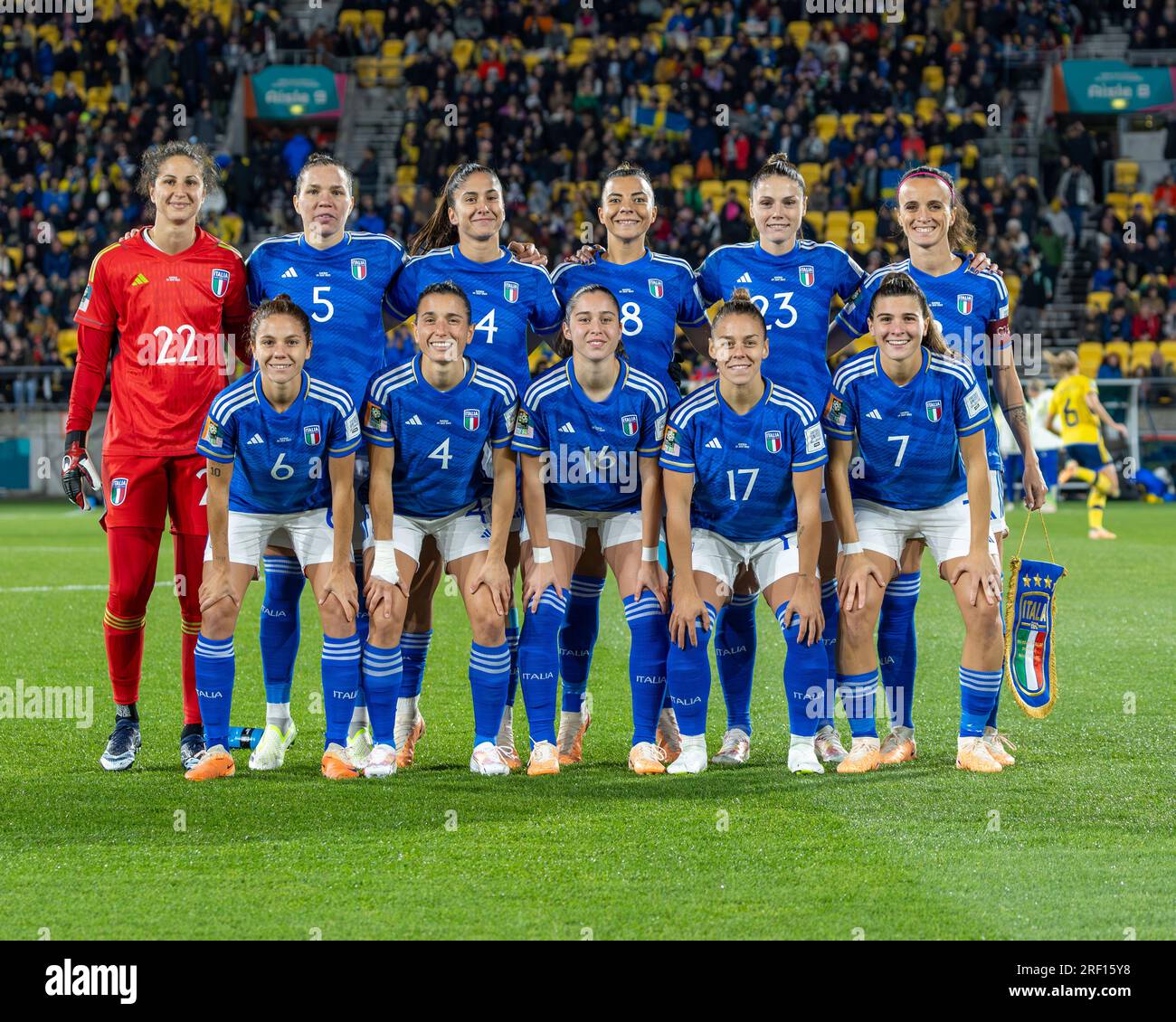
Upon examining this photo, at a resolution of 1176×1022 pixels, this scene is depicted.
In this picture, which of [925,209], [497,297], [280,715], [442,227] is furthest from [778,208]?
[280,715]

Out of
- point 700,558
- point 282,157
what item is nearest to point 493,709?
point 700,558

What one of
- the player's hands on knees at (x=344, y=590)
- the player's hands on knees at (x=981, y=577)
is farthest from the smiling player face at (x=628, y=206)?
the player's hands on knees at (x=981, y=577)

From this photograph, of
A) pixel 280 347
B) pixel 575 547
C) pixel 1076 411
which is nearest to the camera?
pixel 280 347

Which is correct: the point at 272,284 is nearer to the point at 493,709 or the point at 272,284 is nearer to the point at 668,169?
the point at 493,709

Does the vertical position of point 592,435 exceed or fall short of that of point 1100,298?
it exceeds it

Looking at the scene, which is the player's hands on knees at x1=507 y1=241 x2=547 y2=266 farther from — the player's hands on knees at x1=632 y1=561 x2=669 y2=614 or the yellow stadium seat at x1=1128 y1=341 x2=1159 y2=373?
the yellow stadium seat at x1=1128 y1=341 x2=1159 y2=373

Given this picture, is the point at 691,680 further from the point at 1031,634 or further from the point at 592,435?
the point at 1031,634

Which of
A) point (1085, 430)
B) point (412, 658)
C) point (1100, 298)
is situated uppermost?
point (412, 658)

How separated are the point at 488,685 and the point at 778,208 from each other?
2.13 meters

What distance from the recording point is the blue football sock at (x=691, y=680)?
5.50 metres

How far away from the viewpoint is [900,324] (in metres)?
5.53

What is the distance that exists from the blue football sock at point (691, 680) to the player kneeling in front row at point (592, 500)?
87mm

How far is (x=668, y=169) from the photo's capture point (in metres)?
25.1

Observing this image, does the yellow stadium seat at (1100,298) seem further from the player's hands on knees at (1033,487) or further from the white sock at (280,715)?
the white sock at (280,715)
